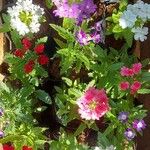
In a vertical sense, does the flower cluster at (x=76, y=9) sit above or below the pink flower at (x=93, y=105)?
above

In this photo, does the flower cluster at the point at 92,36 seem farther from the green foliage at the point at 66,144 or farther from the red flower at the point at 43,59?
the green foliage at the point at 66,144

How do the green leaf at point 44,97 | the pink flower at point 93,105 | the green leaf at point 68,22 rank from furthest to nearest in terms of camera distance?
the green leaf at point 44,97 → the green leaf at point 68,22 → the pink flower at point 93,105

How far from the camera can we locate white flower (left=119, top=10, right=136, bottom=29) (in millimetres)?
2049

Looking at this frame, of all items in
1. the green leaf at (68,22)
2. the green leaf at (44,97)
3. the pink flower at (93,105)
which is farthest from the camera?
the green leaf at (44,97)

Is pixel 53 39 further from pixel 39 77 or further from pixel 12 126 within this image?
pixel 12 126

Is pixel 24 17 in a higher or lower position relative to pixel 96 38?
higher

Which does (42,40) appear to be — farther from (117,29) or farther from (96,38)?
(117,29)

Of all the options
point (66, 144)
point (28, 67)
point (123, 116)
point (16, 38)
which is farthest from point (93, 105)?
point (16, 38)

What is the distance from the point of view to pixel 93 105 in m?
2.03

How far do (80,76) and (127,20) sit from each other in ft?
1.28

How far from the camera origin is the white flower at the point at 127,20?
6.72 feet

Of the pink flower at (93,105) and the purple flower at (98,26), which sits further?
the purple flower at (98,26)

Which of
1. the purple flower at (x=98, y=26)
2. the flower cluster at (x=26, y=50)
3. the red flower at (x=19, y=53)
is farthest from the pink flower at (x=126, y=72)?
the red flower at (x=19, y=53)

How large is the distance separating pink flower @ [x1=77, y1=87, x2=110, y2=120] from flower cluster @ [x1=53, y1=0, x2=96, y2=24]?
0.36 metres
